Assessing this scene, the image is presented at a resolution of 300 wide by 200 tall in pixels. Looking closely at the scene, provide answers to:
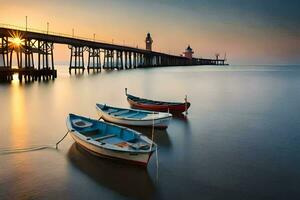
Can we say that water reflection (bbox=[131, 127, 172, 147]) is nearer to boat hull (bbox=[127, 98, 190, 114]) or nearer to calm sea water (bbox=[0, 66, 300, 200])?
calm sea water (bbox=[0, 66, 300, 200])

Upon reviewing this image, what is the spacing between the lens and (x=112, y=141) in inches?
621

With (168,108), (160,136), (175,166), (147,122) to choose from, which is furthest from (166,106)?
(175,166)

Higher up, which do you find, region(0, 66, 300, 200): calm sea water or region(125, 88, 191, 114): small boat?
region(125, 88, 191, 114): small boat

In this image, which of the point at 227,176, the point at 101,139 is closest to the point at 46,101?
the point at 101,139

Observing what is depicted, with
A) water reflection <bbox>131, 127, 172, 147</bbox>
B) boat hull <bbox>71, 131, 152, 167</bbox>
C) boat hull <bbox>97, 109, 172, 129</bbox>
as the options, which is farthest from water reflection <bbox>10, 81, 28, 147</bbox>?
water reflection <bbox>131, 127, 172, 147</bbox>

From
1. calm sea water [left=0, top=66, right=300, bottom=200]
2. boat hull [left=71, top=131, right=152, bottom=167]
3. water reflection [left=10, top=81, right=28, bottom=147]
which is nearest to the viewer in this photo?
calm sea water [left=0, top=66, right=300, bottom=200]

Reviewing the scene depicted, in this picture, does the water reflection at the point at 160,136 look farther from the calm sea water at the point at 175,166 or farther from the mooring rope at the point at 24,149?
the mooring rope at the point at 24,149

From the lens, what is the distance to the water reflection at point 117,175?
11.8 meters

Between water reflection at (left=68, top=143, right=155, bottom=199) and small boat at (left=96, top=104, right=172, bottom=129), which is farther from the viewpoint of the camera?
small boat at (left=96, top=104, right=172, bottom=129)

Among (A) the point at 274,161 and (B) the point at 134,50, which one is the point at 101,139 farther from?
(B) the point at 134,50

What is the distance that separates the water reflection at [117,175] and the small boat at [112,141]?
38 centimetres

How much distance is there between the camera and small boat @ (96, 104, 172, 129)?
2114 centimetres

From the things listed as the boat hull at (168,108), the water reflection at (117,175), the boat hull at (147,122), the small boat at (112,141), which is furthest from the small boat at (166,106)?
the water reflection at (117,175)

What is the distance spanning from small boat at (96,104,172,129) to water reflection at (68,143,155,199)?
19.7ft
